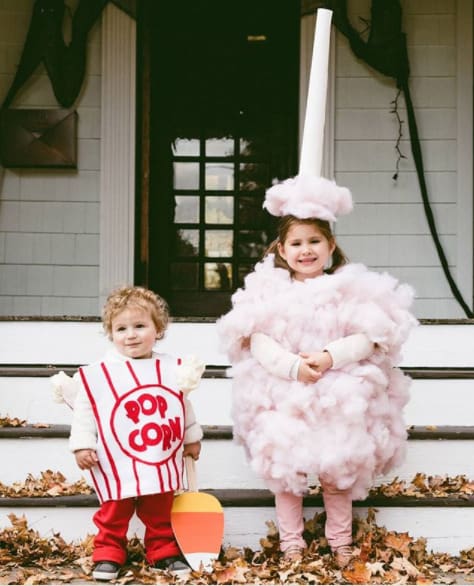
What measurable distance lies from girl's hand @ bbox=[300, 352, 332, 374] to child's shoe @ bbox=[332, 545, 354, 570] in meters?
0.60

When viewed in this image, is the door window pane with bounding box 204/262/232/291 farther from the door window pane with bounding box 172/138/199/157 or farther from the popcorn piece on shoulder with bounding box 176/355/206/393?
the popcorn piece on shoulder with bounding box 176/355/206/393

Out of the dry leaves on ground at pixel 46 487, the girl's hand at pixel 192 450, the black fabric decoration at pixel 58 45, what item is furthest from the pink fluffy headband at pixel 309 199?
the black fabric decoration at pixel 58 45

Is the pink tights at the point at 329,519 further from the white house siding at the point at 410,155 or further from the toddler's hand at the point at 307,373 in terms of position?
the white house siding at the point at 410,155

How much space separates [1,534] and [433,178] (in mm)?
3724

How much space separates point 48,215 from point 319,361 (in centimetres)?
340

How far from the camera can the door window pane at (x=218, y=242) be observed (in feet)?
19.7

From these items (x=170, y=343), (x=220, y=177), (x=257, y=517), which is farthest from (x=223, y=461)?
(x=220, y=177)

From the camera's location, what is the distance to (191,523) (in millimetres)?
2736

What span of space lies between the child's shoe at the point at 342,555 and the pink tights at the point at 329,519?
0.5 inches

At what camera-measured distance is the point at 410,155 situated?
5.56m

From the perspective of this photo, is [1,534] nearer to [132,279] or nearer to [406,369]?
[406,369]

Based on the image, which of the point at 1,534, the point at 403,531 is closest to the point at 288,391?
the point at 403,531

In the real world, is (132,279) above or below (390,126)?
below

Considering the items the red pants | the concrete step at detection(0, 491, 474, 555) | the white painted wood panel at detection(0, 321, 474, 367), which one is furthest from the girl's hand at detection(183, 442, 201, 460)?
the white painted wood panel at detection(0, 321, 474, 367)
